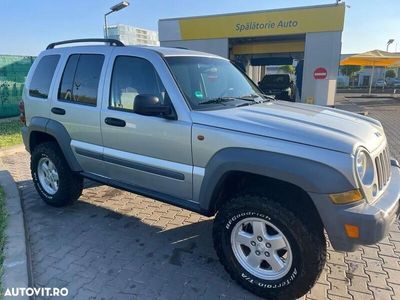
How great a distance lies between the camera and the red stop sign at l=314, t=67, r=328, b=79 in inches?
Answer: 539

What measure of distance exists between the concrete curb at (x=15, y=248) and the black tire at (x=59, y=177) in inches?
15.6

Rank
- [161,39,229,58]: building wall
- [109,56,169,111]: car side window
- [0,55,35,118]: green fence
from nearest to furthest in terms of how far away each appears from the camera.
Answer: [109,56,169,111]: car side window < [0,55,35,118]: green fence < [161,39,229,58]: building wall

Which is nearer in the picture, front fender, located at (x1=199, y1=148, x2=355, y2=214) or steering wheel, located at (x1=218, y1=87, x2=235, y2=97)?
front fender, located at (x1=199, y1=148, x2=355, y2=214)

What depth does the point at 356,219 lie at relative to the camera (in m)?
2.19

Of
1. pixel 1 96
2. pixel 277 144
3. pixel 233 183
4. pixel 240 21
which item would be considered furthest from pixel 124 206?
pixel 240 21

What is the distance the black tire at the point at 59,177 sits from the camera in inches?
163

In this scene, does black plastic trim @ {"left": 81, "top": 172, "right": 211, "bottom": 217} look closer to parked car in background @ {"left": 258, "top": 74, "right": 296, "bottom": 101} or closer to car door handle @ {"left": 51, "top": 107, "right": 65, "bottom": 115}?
car door handle @ {"left": 51, "top": 107, "right": 65, "bottom": 115}

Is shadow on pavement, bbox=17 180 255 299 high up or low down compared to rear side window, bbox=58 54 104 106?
down

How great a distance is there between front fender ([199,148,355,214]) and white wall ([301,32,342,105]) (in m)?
12.6

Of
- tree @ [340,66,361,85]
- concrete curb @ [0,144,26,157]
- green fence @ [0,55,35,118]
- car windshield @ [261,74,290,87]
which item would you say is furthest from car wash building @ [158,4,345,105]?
tree @ [340,66,361,85]

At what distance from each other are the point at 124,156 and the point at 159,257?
109cm

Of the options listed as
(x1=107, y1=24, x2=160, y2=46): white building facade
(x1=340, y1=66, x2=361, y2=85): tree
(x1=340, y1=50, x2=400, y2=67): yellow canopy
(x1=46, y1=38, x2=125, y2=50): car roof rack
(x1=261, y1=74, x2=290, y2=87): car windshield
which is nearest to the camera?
(x1=46, y1=38, x2=125, y2=50): car roof rack

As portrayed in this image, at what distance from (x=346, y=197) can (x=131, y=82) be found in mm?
2271

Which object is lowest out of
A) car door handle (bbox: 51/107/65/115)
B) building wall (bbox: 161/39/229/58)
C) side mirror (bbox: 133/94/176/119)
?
car door handle (bbox: 51/107/65/115)
